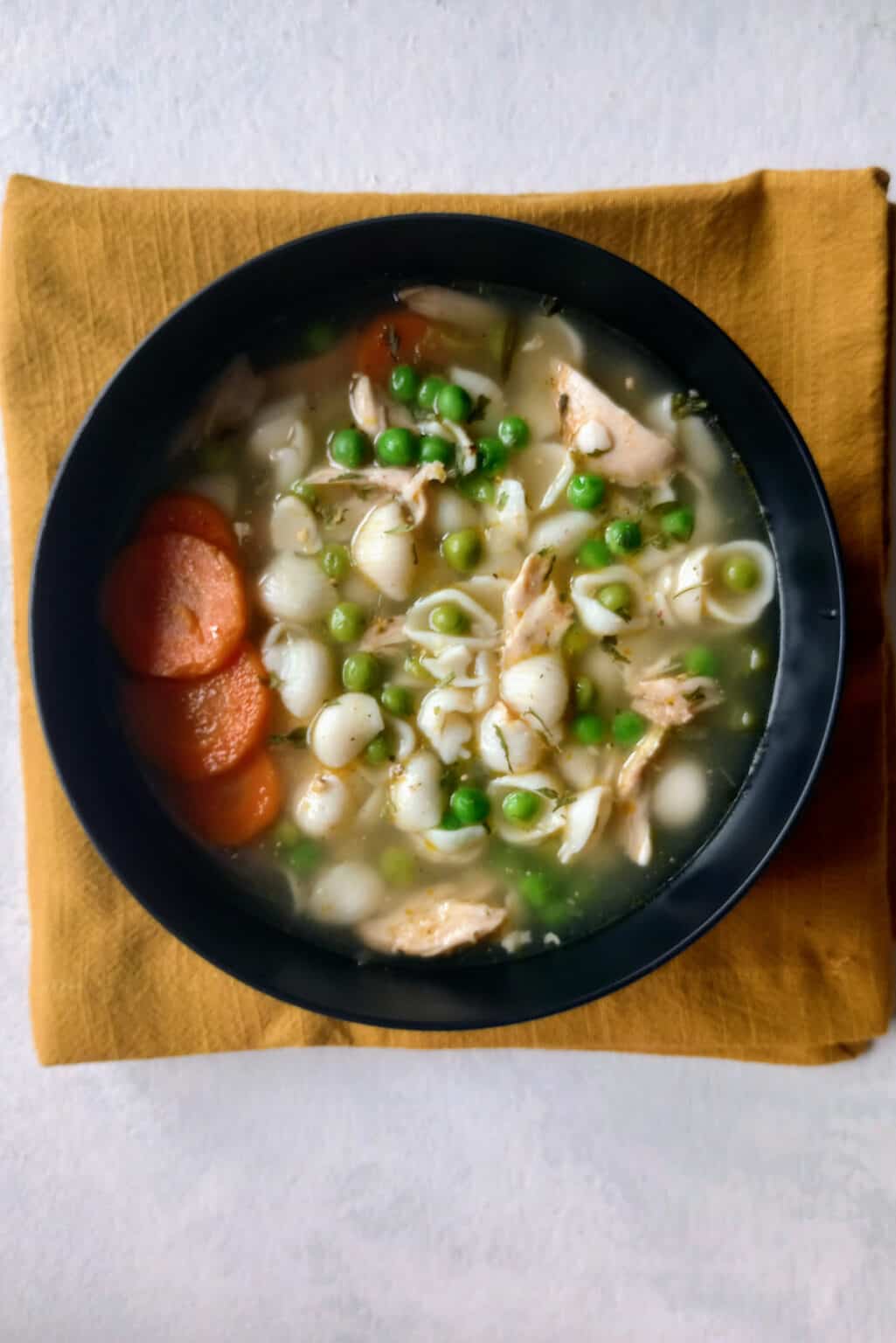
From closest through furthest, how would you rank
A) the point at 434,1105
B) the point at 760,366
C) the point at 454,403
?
the point at 454,403, the point at 760,366, the point at 434,1105

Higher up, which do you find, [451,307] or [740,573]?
[451,307]

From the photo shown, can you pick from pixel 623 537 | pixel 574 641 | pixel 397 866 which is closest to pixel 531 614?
pixel 574 641

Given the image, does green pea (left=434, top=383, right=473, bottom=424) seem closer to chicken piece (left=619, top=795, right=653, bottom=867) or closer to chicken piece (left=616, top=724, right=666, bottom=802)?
chicken piece (left=616, top=724, right=666, bottom=802)

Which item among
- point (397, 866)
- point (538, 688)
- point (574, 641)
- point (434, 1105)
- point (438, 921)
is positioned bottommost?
point (434, 1105)

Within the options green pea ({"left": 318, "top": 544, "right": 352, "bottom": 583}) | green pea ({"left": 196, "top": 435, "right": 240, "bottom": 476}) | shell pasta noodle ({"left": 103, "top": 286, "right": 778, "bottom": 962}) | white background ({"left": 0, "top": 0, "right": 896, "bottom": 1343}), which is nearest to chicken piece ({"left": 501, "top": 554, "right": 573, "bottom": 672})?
shell pasta noodle ({"left": 103, "top": 286, "right": 778, "bottom": 962})

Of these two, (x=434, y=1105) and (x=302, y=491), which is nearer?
(x=302, y=491)

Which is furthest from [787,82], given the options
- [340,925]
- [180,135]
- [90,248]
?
[340,925]

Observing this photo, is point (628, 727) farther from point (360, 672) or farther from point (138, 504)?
point (138, 504)

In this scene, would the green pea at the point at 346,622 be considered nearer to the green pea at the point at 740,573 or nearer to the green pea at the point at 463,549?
the green pea at the point at 463,549
